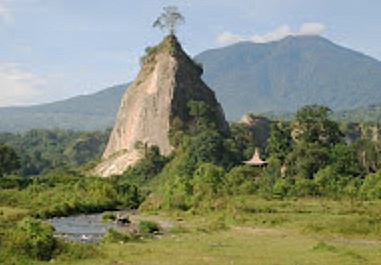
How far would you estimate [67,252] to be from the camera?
2745 centimetres

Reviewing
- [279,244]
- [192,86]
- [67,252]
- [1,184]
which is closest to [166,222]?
[279,244]

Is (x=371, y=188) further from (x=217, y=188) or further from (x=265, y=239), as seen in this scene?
(x=265, y=239)

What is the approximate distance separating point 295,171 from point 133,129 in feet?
115

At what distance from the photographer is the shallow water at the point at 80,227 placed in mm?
40181

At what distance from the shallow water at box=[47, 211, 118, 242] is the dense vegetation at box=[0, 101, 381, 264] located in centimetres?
273

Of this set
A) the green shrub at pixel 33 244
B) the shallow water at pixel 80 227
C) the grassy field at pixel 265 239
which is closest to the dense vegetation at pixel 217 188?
the green shrub at pixel 33 244

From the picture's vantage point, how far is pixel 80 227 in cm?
4866

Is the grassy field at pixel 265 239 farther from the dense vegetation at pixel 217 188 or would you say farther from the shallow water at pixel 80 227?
the shallow water at pixel 80 227

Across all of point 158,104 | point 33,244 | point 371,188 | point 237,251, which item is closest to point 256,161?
point 158,104

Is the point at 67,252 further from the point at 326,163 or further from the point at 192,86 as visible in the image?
the point at 192,86

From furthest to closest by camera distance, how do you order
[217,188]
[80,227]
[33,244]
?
1. [217,188]
2. [80,227]
3. [33,244]

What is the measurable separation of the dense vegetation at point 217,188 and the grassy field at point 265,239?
23 cm

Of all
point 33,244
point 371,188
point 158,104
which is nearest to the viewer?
point 33,244

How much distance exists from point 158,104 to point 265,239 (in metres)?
68.5
